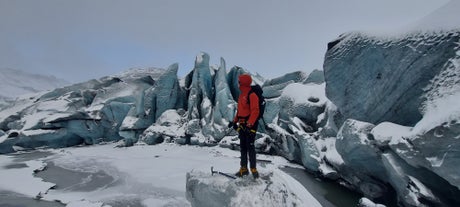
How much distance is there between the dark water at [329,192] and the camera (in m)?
10.5

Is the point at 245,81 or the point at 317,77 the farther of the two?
the point at 317,77

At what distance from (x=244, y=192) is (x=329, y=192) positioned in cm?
906

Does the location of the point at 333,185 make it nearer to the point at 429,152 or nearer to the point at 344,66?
the point at 344,66

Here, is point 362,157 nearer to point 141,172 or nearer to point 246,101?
point 246,101

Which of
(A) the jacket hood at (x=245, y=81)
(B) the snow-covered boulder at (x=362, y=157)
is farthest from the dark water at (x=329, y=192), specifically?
(A) the jacket hood at (x=245, y=81)

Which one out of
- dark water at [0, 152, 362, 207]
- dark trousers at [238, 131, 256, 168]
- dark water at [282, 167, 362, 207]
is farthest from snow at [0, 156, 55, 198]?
dark water at [282, 167, 362, 207]

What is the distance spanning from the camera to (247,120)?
4.82 metres

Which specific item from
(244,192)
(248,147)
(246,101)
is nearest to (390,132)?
(248,147)

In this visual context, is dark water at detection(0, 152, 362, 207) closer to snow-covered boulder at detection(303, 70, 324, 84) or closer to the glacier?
the glacier

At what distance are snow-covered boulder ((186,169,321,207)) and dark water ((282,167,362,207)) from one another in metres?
6.04

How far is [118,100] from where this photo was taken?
36719mm

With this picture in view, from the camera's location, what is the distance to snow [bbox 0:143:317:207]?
37.4ft

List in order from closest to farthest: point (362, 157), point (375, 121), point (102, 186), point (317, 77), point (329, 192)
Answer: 1. point (362, 157)
2. point (375, 121)
3. point (329, 192)
4. point (102, 186)
5. point (317, 77)

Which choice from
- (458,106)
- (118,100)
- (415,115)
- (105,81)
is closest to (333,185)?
(415,115)
